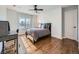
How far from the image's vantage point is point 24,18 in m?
8.12

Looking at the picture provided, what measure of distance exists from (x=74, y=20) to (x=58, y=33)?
1374 mm

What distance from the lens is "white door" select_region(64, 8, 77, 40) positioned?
5726 mm

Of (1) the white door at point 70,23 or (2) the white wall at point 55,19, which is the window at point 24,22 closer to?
(2) the white wall at point 55,19

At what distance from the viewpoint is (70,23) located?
6109mm

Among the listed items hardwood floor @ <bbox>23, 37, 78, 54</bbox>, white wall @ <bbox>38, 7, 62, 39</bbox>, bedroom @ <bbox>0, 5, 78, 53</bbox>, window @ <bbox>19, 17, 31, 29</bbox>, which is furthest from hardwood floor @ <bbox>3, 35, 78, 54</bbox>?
window @ <bbox>19, 17, 31, 29</bbox>

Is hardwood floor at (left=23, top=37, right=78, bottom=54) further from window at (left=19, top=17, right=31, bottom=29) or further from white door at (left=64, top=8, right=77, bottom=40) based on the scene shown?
window at (left=19, top=17, right=31, bottom=29)

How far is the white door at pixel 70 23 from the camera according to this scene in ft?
18.8

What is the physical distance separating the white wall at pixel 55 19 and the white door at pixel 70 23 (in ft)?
1.24

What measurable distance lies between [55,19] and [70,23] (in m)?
1.12

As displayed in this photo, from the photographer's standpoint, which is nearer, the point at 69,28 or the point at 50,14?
the point at 69,28

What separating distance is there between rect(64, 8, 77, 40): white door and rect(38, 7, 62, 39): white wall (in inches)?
14.8

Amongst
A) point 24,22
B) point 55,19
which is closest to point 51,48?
point 55,19
